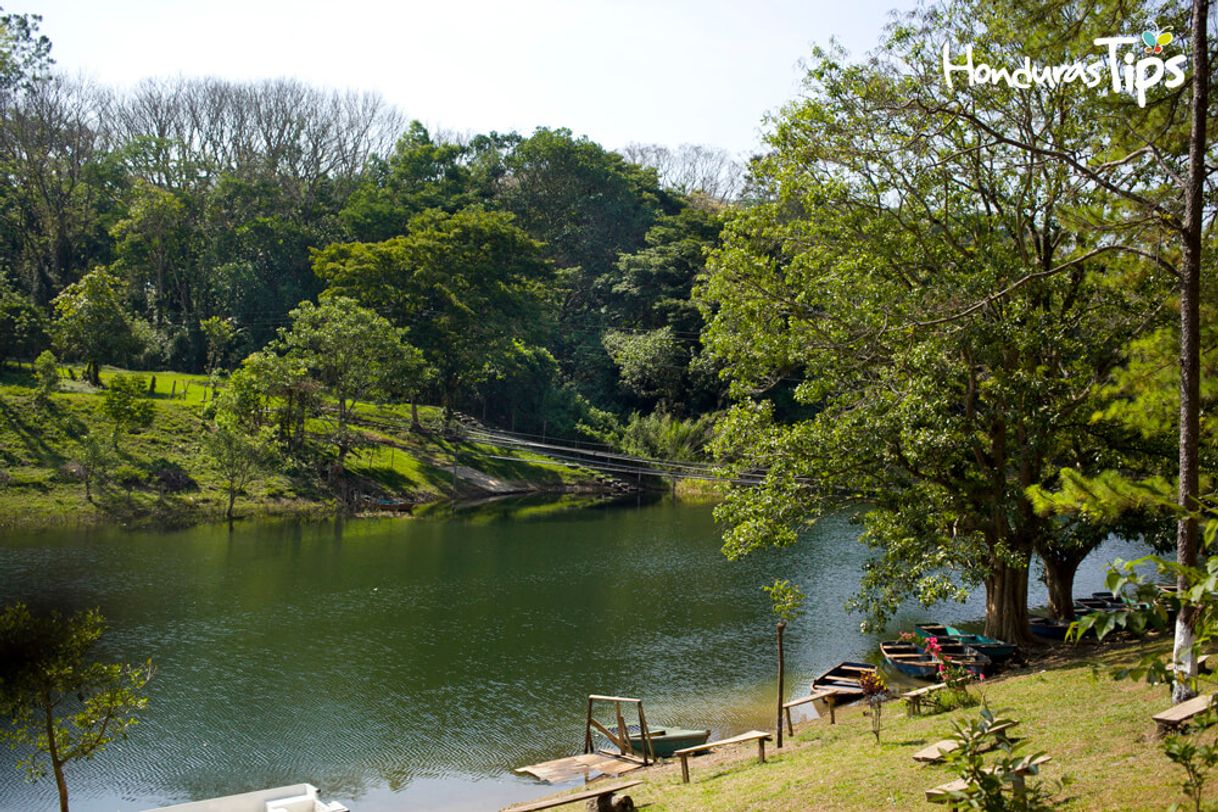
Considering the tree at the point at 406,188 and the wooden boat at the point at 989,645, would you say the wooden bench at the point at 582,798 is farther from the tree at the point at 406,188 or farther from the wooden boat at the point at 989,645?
the tree at the point at 406,188

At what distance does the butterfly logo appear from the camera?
13.8 metres

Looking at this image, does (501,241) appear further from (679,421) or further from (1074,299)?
(1074,299)

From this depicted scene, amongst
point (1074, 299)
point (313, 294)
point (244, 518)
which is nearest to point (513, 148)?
point (313, 294)

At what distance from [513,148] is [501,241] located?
82.7 ft

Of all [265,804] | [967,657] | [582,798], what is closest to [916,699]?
[967,657]

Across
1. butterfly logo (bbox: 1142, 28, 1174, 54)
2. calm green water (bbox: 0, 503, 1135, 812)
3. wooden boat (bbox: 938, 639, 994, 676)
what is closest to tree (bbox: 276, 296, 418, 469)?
calm green water (bbox: 0, 503, 1135, 812)

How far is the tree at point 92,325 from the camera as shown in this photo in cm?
4741

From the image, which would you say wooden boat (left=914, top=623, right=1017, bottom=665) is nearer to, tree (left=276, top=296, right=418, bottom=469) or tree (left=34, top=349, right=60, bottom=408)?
tree (left=276, top=296, right=418, bottom=469)

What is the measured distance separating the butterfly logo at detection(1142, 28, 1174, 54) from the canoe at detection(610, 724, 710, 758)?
39.3 ft

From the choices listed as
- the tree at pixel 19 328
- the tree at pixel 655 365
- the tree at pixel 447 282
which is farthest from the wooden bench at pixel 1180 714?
the tree at pixel 655 365

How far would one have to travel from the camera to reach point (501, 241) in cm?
5781

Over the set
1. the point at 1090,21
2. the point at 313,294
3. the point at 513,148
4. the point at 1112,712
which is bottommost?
the point at 1112,712

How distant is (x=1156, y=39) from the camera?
14.0m

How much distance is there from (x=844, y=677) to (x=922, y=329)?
22.2 feet
